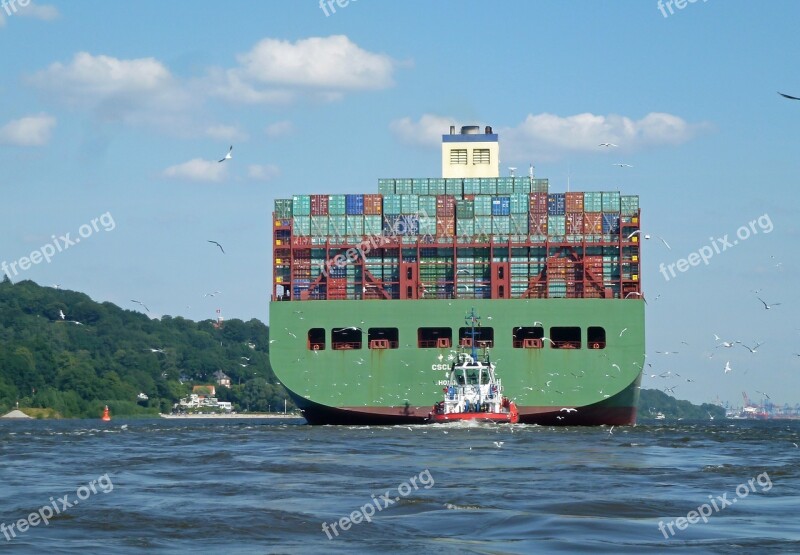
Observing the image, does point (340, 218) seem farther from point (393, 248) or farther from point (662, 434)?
point (662, 434)

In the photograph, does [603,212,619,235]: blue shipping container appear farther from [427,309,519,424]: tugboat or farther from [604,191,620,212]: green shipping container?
[427,309,519,424]: tugboat

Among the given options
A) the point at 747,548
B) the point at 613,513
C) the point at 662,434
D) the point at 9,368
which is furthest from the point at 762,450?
the point at 9,368

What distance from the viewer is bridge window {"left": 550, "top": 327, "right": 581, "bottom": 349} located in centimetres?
7388

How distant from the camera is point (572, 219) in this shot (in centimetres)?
7781

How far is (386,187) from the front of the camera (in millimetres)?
81812

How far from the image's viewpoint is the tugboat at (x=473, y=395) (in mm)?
67956

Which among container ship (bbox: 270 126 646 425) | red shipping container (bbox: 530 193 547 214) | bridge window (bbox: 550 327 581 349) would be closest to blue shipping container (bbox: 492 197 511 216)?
container ship (bbox: 270 126 646 425)

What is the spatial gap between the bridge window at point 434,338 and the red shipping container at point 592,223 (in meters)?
10.6

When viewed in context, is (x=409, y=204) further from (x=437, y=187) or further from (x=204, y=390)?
(x=204, y=390)

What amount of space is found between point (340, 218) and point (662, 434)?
2317 centimetres

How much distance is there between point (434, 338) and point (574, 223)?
441 inches

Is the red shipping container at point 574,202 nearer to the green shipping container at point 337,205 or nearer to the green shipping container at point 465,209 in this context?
the green shipping container at point 465,209

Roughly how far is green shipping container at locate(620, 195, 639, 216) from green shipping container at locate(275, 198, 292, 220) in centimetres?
2001

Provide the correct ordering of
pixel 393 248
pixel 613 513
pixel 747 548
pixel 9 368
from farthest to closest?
pixel 9 368 → pixel 393 248 → pixel 613 513 → pixel 747 548
